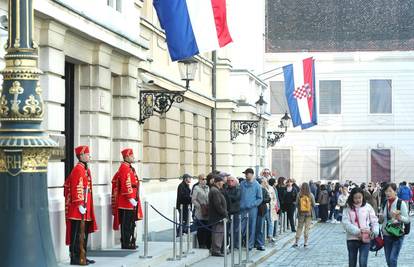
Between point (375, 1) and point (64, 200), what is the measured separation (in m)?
49.7

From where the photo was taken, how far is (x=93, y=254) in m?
16.4

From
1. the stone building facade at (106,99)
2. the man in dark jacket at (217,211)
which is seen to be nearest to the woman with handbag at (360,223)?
the stone building facade at (106,99)

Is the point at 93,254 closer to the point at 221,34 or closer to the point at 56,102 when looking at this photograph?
the point at 56,102

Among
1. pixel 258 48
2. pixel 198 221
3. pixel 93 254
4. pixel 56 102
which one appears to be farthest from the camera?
pixel 258 48

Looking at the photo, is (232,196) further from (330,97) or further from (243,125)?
(330,97)

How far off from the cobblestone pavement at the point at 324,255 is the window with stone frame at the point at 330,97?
104 feet

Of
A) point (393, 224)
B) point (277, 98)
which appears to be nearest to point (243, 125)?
point (277, 98)

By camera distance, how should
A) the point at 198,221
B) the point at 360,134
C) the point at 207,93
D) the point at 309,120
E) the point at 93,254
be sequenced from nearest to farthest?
the point at 93,254
the point at 198,221
the point at 207,93
the point at 309,120
the point at 360,134

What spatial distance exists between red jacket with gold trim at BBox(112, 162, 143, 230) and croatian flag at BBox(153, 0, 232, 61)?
95.8 inches

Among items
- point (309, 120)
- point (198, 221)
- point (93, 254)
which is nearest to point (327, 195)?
point (309, 120)

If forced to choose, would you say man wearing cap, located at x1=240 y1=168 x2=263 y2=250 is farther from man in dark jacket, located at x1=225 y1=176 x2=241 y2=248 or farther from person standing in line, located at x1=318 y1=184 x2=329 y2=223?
person standing in line, located at x1=318 y1=184 x2=329 y2=223

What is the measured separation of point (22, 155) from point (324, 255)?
1485 cm

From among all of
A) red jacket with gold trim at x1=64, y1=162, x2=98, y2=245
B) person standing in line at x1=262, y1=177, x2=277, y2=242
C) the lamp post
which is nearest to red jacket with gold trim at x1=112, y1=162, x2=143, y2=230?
red jacket with gold trim at x1=64, y1=162, x2=98, y2=245

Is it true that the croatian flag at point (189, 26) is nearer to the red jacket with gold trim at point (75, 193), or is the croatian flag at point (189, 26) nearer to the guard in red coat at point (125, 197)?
the guard in red coat at point (125, 197)
